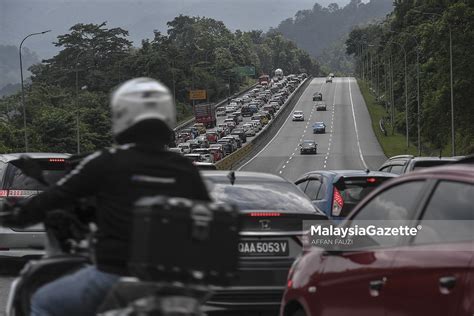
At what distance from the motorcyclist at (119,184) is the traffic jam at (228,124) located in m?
52.6

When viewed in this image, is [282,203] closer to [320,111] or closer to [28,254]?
[28,254]

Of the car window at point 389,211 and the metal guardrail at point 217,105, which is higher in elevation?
the car window at point 389,211

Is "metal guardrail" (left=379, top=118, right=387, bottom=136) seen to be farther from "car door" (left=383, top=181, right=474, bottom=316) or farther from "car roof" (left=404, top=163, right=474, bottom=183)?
"car door" (left=383, top=181, right=474, bottom=316)

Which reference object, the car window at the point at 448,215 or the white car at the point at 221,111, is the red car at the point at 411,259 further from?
the white car at the point at 221,111

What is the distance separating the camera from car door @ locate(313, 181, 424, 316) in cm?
568

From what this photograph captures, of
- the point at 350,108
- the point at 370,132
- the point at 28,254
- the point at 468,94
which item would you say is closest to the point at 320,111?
the point at 350,108

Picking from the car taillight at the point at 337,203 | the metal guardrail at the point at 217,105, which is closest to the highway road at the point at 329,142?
the metal guardrail at the point at 217,105

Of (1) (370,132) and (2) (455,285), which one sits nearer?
(2) (455,285)

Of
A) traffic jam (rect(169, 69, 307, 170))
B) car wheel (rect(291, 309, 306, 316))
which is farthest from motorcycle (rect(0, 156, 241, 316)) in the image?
traffic jam (rect(169, 69, 307, 170))

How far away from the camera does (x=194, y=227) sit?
13.1 ft

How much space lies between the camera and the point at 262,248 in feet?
29.7

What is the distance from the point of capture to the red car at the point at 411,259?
500 centimetres

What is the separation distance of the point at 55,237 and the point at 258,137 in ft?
311

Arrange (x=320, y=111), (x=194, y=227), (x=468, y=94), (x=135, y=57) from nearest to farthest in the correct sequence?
(x=194, y=227), (x=468, y=94), (x=320, y=111), (x=135, y=57)
